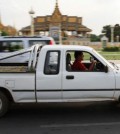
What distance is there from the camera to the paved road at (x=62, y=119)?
6.57 meters

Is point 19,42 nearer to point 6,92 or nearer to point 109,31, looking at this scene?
point 6,92

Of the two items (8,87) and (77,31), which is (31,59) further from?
(77,31)

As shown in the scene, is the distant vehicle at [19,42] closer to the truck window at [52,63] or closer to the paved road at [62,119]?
the paved road at [62,119]

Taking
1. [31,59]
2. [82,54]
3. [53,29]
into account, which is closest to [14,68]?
[31,59]

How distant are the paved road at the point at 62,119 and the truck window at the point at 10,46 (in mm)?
7944

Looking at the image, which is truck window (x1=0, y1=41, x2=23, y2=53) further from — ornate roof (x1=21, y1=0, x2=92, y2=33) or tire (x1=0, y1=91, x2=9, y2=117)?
ornate roof (x1=21, y1=0, x2=92, y2=33)

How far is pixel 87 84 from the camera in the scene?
743cm

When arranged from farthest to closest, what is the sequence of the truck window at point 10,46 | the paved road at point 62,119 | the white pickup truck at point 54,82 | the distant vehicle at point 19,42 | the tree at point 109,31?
the tree at point 109,31, the truck window at point 10,46, the distant vehicle at point 19,42, the white pickup truck at point 54,82, the paved road at point 62,119

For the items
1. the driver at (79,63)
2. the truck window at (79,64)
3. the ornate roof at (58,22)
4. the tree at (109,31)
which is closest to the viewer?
the truck window at (79,64)

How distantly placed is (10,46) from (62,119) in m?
9.63

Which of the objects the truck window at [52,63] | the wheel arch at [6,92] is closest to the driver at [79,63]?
the truck window at [52,63]

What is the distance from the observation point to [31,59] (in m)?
7.63

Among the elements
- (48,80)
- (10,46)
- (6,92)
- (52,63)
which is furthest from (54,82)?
(10,46)

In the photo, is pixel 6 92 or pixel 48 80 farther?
pixel 6 92
